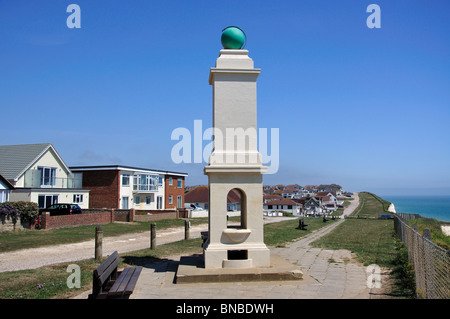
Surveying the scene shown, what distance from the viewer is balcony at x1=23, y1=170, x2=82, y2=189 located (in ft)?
98.8

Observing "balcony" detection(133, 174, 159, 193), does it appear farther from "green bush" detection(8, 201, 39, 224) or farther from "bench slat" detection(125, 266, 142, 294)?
"bench slat" detection(125, 266, 142, 294)

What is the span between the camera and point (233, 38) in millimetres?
10367

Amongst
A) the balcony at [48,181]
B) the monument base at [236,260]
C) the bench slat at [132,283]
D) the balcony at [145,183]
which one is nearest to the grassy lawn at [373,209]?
the balcony at [145,183]

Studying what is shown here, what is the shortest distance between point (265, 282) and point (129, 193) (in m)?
31.6

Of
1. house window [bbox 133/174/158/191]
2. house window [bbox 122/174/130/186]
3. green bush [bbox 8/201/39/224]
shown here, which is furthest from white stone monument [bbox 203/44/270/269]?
house window [bbox 133/174/158/191]

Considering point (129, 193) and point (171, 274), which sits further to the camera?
point (129, 193)

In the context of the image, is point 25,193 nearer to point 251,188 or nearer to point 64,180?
point 64,180

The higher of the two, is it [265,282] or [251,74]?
[251,74]

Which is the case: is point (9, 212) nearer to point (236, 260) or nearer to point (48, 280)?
point (48, 280)

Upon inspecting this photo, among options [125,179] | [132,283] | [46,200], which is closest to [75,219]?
[46,200]

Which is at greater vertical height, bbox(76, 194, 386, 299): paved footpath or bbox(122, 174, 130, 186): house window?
bbox(122, 174, 130, 186): house window
